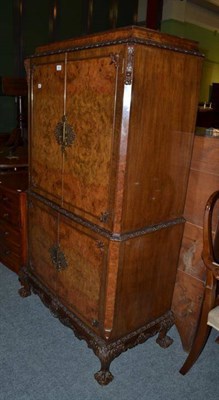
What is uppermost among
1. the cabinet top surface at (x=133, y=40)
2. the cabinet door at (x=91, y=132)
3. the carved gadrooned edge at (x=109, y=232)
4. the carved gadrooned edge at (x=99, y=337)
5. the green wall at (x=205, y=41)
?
the green wall at (x=205, y=41)

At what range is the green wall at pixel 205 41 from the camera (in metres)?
6.80

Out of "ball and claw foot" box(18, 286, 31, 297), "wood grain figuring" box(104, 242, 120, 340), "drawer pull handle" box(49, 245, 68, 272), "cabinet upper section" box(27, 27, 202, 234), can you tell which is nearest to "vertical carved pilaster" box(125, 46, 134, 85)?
"cabinet upper section" box(27, 27, 202, 234)

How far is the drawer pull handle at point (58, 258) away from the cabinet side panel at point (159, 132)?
581mm

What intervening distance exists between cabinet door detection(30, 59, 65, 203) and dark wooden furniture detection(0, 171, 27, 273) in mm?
475

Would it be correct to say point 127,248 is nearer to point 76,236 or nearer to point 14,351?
point 76,236

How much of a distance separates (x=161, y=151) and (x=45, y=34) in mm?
5274

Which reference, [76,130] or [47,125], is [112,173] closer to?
[76,130]

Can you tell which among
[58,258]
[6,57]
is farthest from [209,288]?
[6,57]

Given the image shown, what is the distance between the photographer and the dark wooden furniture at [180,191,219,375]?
4.93 feet

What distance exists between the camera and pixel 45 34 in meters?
5.78

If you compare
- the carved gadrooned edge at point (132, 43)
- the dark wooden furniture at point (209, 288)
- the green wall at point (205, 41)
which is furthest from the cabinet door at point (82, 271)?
the green wall at point (205, 41)

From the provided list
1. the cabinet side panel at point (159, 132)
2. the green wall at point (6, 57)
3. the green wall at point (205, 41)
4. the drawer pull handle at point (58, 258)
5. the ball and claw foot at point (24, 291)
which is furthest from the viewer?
the green wall at point (205, 41)

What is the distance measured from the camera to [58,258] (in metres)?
1.98

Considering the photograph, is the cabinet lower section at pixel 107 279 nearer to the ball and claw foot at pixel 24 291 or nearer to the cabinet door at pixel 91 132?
the cabinet door at pixel 91 132
